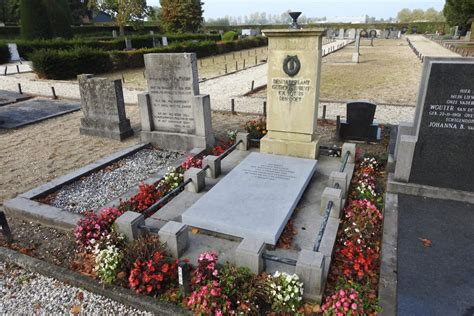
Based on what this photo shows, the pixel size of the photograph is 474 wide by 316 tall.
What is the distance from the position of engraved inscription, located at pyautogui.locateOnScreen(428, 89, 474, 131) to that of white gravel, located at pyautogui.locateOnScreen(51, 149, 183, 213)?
5.32m

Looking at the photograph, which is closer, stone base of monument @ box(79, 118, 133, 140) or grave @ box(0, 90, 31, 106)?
stone base of monument @ box(79, 118, 133, 140)

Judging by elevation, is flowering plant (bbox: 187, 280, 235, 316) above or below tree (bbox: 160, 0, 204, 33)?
below

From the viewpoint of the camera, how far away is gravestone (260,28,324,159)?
6281 millimetres

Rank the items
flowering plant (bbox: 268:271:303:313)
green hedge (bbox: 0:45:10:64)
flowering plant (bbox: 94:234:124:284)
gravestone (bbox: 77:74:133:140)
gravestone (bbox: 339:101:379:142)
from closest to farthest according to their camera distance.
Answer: flowering plant (bbox: 268:271:303:313) → flowering plant (bbox: 94:234:124:284) → gravestone (bbox: 339:101:379:142) → gravestone (bbox: 77:74:133:140) → green hedge (bbox: 0:45:10:64)

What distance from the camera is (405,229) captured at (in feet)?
15.8

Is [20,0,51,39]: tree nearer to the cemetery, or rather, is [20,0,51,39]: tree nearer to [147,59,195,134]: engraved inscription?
the cemetery

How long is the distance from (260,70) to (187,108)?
50.2ft

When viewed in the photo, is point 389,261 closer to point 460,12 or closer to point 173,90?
point 173,90

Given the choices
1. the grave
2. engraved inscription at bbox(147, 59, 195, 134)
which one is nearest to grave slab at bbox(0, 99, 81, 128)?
the grave

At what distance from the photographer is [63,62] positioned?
63.9 ft

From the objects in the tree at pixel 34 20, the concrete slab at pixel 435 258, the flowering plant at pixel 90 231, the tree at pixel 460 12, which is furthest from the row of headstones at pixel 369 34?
the flowering plant at pixel 90 231

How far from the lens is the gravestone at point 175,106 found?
7.96m

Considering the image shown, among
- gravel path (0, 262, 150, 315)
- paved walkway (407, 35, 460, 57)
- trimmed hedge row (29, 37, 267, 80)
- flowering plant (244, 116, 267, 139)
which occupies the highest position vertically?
trimmed hedge row (29, 37, 267, 80)

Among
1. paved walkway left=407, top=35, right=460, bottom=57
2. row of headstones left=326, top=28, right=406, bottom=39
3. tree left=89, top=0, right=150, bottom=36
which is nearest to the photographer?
paved walkway left=407, top=35, right=460, bottom=57
